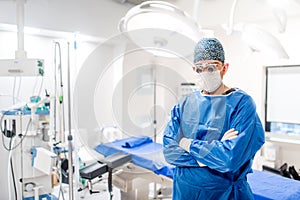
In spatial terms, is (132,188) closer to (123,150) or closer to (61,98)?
(123,150)

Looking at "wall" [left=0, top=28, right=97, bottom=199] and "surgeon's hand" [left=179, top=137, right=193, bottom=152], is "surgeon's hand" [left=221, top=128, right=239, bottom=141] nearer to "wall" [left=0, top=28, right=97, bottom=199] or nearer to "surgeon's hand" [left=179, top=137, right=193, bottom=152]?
"surgeon's hand" [left=179, top=137, right=193, bottom=152]

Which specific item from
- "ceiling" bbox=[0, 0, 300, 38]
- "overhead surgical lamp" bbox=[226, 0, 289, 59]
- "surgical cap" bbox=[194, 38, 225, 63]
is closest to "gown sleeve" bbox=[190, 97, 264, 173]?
"surgical cap" bbox=[194, 38, 225, 63]

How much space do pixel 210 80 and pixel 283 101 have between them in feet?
7.50

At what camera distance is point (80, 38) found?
338cm

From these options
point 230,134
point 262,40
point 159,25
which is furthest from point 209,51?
point 262,40

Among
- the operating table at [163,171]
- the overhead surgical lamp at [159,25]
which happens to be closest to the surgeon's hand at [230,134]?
the overhead surgical lamp at [159,25]

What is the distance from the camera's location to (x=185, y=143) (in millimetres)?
1314

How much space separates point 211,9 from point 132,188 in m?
2.46

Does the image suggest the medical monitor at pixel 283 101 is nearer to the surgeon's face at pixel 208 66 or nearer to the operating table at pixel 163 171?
the operating table at pixel 163 171

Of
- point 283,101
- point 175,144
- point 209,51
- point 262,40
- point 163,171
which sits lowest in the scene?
point 163,171

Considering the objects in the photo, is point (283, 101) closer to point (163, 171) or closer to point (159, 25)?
point (163, 171)

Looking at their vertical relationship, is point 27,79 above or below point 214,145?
above

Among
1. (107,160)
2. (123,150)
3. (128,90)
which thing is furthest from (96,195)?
(128,90)

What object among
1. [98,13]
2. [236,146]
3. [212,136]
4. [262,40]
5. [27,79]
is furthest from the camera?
[98,13]
